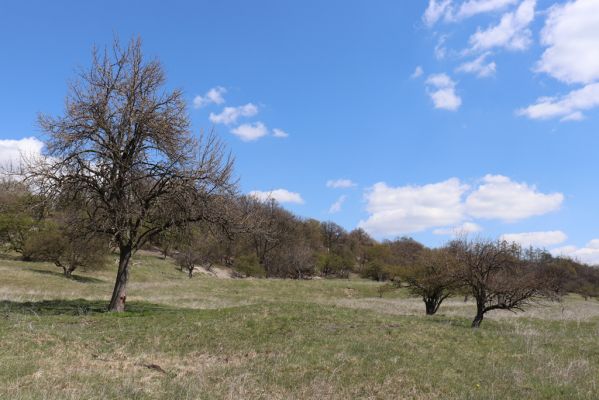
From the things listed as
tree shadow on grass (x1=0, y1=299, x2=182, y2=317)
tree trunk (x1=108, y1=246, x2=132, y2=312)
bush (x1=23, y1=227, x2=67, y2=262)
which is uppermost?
bush (x1=23, y1=227, x2=67, y2=262)

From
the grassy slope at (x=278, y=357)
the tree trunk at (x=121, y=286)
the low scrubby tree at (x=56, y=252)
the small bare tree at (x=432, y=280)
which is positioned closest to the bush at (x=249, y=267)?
the low scrubby tree at (x=56, y=252)

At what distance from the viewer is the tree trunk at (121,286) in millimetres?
19984

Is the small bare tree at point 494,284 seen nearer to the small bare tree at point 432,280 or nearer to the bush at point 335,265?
the small bare tree at point 432,280

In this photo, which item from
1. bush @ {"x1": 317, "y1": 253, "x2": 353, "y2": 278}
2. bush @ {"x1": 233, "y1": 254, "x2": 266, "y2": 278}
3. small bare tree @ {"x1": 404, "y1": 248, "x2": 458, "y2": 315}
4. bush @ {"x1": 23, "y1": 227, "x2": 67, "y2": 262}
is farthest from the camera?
bush @ {"x1": 317, "y1": 253, "x2": 353, "y2": 278}

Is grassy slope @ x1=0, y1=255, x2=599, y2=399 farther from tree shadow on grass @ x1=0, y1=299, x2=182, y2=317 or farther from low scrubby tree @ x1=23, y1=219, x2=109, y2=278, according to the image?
low scrubby tree @ x1=23, y1=219, x2=109, y2=278

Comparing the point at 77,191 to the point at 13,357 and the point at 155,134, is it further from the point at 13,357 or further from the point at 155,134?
the point at 13,357

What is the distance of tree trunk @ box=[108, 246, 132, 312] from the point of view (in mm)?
19984

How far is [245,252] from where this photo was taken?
313ft

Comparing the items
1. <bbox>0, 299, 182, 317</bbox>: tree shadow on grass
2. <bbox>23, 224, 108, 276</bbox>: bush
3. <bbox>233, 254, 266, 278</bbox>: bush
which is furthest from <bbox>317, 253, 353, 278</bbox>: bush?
<bbox>0, 299, 182, 317</bbox>: tree shadow on grass

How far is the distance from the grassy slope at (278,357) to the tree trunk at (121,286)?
958 millimetres

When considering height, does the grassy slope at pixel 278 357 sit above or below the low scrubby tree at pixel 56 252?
below

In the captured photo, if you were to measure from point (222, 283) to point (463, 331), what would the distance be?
41.0 m

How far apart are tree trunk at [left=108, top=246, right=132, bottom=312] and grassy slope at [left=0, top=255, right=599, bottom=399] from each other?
3.14 ft

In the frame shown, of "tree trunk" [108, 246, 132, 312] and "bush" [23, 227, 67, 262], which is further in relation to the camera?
"bush" [23, 227, 67, 262]
